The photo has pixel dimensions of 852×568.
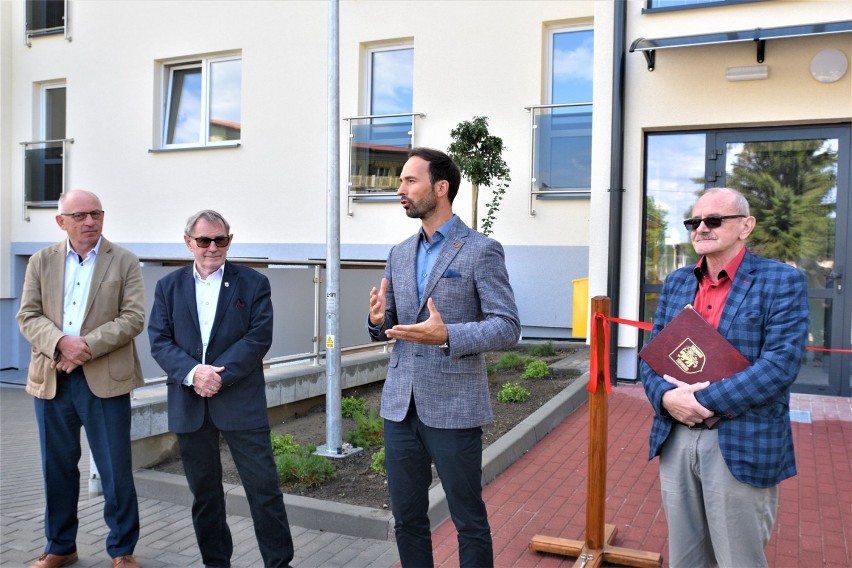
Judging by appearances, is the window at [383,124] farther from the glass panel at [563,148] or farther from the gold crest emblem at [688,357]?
the gold crest emblem at [688,357]

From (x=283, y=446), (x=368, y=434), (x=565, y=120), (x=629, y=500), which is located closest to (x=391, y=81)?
(x=565, y=120)

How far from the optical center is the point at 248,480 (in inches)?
149

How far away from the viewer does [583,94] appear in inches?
443

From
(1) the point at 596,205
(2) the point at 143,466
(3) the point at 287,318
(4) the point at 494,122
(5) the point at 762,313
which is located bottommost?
(2) the point at 143,466

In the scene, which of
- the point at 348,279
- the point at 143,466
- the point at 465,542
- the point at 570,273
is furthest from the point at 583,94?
the point at 465,542

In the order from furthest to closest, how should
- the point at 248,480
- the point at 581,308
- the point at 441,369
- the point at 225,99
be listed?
the point at 225,99 < the point at 581,308 < the point at 248,480 < the point at 441,369

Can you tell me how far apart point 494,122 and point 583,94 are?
140cm

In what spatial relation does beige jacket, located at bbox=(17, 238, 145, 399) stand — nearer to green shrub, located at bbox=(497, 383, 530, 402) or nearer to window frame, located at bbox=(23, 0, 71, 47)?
green shrub, located at bbox=(497, 383, 530, 402)

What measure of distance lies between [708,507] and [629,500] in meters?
2.29

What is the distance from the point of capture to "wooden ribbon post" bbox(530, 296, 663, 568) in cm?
396

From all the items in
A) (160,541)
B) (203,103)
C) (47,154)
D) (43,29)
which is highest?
(43,29)

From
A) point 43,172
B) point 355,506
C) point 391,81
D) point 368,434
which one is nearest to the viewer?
point 355,506

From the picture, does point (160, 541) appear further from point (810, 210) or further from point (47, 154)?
point (47, 154)

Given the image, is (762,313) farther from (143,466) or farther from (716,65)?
(716,65)
